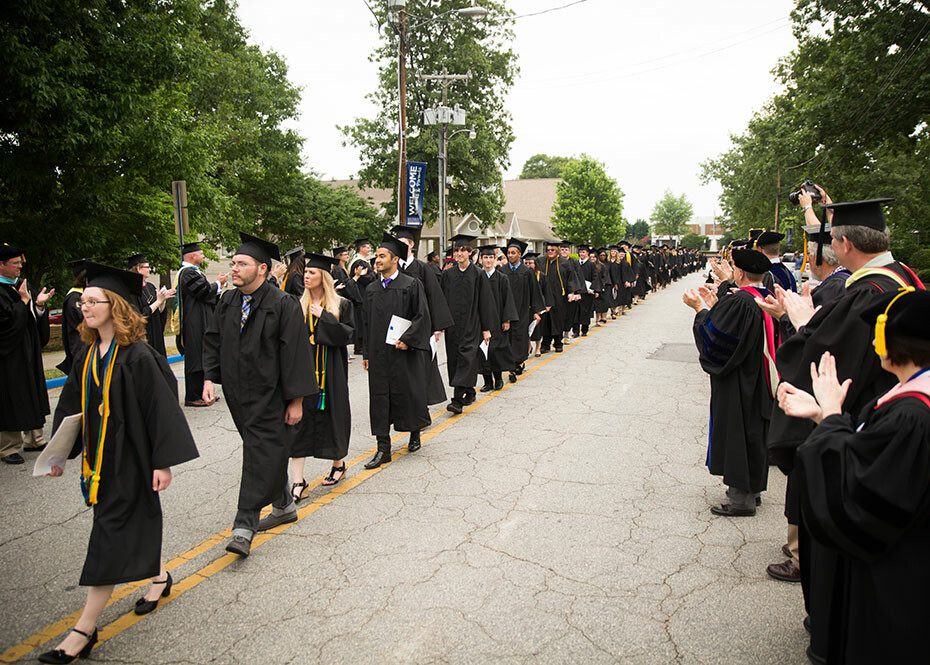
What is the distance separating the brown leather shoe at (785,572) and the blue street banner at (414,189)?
16.2 m

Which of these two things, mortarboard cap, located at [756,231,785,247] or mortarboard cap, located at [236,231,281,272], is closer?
mortarboard cap, located at [236,231,281,272]

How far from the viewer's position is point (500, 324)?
9195mm

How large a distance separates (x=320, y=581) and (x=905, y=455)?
119 inches

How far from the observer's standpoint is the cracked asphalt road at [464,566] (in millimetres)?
3178

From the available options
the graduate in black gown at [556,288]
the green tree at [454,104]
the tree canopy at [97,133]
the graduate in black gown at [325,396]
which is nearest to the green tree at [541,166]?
the green tree at [454,104]

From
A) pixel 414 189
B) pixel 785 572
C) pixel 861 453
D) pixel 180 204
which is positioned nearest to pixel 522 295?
pixel 180 204

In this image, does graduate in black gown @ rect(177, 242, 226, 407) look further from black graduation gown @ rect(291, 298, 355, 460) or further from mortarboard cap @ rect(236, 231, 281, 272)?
mortarboard cap @ rect(236, 231, 281, 272)

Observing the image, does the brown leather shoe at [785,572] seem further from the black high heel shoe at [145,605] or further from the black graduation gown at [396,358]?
the black high heel shoe at [145,605]

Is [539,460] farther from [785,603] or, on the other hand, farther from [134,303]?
[134,303]

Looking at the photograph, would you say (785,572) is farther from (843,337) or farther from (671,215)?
(671,215)

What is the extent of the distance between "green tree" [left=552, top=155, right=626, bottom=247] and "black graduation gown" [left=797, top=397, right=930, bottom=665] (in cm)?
5377

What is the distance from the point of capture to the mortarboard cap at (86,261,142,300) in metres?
3.33

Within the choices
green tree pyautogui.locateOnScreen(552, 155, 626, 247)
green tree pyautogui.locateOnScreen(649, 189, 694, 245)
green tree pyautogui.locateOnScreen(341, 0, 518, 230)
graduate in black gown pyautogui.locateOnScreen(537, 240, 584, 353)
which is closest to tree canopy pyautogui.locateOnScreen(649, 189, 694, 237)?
green tree pyautogui.locateOnScreen(649, 189, 694, 245)

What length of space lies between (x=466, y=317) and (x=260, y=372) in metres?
4.36
